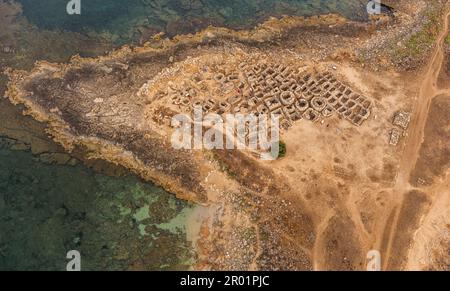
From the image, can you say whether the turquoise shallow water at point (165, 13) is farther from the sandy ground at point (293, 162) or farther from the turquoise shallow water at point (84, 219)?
the turquoise shallow water at point (84, 219)

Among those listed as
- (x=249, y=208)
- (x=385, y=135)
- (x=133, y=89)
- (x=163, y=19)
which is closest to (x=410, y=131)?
(x=385, y=135)

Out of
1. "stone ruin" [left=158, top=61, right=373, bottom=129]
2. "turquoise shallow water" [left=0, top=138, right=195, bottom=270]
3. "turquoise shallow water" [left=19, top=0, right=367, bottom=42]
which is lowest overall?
"turquoise shallow water" [left=0, top=138, right=195, bottom=270]

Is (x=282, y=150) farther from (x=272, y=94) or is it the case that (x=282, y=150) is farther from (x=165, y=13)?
(x=165, y=13)

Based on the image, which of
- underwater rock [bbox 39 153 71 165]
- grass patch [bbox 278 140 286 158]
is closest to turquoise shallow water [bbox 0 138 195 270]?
underwater rock [bbox 39 153 71 165]

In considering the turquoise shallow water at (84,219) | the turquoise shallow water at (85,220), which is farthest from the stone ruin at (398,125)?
the turquoise shallow water at (85,220)

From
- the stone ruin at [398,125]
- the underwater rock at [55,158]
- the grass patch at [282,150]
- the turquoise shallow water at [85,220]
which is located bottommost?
the turquoise shallow water at [85,220]

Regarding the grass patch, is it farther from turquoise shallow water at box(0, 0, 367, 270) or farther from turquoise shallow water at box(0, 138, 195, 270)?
turquoise shallow water at box(0, 138, 195, 270)

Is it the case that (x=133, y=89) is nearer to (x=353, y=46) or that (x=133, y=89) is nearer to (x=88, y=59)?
(x=88, y=59)
